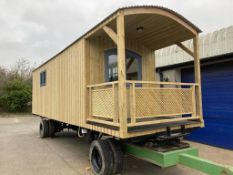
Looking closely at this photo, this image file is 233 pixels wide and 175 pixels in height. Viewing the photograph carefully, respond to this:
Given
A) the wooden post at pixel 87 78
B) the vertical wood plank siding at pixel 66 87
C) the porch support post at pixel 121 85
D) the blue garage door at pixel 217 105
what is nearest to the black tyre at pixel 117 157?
the porch support post at pixel 121 85

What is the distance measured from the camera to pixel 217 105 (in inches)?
269

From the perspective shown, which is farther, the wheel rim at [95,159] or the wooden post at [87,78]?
the wooden post at [87,78]

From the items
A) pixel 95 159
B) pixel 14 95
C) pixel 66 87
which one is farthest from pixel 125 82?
pixel 14 95

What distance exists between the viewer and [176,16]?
4.69m

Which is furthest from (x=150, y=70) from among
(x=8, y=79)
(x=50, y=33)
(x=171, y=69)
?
(x=8, y=79)

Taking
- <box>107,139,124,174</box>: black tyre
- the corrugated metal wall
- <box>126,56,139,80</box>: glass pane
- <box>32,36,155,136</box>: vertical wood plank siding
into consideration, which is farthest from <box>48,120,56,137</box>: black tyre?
<box>107,139,124,174</box>: black tyre

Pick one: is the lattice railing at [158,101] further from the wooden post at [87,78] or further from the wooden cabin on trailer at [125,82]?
the wooden post at [87,78]

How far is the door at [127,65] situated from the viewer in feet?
19.4

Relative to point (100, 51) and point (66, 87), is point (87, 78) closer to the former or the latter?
point (100, 51)

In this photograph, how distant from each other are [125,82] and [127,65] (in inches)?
98.9

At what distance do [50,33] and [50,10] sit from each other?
827 centimetres

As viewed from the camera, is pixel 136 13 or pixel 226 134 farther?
pixel 226 134

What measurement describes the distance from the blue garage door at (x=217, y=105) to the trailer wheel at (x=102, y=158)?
4.14 m

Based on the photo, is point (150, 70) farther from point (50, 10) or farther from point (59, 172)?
point (50, 10)
